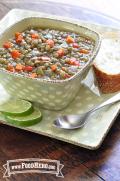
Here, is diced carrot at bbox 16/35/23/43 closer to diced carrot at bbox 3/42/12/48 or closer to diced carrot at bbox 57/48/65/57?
diced carrot at bbox 3/42/12/48

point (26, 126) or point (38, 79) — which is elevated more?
point (38, 79)

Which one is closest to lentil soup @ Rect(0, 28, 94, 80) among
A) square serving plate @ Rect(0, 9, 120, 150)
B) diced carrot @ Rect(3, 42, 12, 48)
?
diced carrot @ Rect(3, 42, 12, 48)

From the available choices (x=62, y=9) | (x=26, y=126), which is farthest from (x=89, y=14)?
(x=26, y=126)

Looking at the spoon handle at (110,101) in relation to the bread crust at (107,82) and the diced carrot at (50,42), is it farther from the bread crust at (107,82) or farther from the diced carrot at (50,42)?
the diced carrot at (50,42)

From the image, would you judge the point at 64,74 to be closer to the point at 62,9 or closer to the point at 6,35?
the point at 6,35

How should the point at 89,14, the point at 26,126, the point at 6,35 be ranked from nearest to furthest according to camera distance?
the point at 26,126, the point at 6,35, the point at 89,14

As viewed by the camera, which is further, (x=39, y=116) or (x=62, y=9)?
(x=62, y=9)

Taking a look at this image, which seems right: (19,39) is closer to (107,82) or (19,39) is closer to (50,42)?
(50,42)

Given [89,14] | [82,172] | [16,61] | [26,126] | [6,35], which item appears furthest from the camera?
[89,14]
